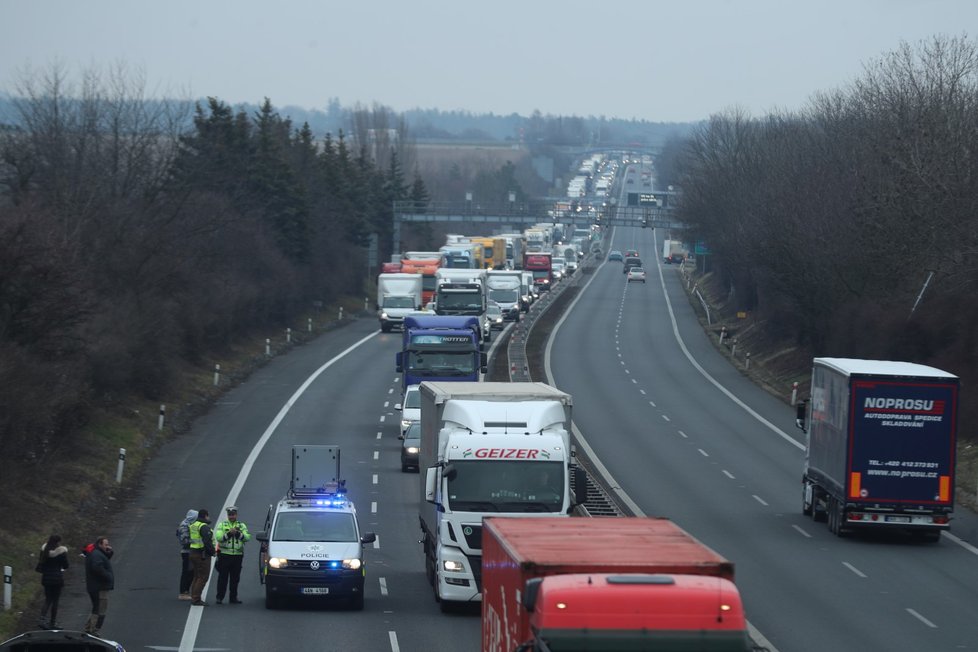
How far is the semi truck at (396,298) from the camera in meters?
75.8

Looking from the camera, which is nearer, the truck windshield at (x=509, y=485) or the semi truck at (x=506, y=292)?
the truck windshield at (x=509, y=485)

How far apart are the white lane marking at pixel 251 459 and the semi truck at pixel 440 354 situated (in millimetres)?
4657

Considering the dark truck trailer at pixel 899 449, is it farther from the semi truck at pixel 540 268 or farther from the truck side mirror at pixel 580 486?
the semi truck at pixel 540 268

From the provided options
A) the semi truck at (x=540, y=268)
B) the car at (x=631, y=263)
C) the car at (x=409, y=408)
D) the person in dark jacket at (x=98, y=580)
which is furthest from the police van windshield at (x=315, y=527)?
the car at (x=631, y=263)

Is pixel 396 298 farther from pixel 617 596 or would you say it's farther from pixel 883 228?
pixel 617 596

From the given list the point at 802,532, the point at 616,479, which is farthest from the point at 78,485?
the point at 802,532

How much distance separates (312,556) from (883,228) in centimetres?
3566

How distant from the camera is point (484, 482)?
20.8m

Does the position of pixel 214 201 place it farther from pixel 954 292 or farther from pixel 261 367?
pixel 954 292

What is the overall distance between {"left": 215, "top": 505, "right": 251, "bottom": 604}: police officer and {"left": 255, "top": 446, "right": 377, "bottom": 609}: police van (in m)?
0.37

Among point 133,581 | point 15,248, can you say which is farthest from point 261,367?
point 133,581

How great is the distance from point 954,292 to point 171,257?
27397mm

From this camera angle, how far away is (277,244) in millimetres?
75375

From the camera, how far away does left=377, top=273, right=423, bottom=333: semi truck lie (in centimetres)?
7581
